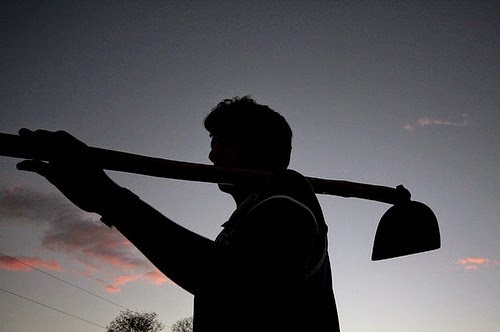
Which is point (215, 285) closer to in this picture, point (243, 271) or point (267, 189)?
point (243, 271)

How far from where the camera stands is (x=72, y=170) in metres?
1.26

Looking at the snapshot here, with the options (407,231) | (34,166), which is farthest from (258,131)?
(34,166)

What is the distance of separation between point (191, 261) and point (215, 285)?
4.2 inches

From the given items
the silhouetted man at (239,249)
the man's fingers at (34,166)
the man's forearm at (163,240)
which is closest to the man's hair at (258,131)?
the silhouetted man at (239,249)

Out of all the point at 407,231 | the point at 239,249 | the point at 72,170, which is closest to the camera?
the point at 239,249

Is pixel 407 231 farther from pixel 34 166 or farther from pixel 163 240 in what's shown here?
pixel 34 166

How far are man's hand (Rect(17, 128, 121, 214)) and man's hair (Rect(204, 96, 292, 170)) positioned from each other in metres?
0.83

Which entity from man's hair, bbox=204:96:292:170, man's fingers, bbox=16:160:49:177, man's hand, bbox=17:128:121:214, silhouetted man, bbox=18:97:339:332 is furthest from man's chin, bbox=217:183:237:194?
man's fingers, bbox=16:160:49:177

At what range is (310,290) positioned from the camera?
121 cm

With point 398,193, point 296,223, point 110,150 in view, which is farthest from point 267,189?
point 398,193

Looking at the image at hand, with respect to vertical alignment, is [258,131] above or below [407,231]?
above

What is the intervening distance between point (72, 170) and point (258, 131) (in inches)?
39.1

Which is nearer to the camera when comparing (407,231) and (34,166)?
(34,166)

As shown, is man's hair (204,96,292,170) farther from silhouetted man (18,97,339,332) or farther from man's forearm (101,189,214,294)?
man's forearm (101,189,214,294)
